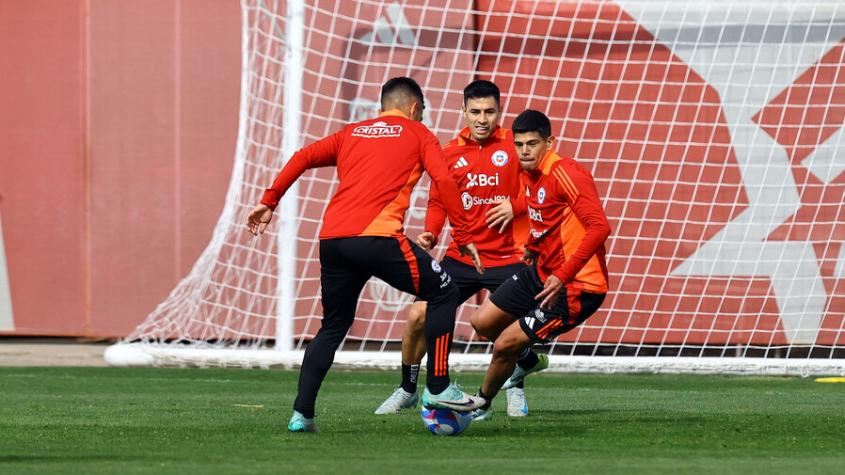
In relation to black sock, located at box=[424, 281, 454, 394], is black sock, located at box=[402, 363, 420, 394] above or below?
below

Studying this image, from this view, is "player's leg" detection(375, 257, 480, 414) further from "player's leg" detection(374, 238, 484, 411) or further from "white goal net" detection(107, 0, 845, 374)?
"white goal net" detection(107, 0, 845, 374)

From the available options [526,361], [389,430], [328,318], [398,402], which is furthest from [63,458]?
[526,361]

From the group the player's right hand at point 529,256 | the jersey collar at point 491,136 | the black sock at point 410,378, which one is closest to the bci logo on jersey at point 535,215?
the player's right hand at point 529,256

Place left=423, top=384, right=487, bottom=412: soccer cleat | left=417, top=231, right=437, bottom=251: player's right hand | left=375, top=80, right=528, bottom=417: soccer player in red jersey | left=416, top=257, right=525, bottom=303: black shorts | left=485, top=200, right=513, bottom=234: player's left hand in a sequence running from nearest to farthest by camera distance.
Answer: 1. left=423, top=384, right=487, bottom=412: soccer cleat
2. left=417, top=231, right=437, bottom=251: player's right hand
3. left=485, top=200, right=513, bottom=234: player's left hand
4. left=375, top=80, right=528, bottom=417: soccer player in red jersey
5. left=416, top=257, right=525, bottom=303: black shorts

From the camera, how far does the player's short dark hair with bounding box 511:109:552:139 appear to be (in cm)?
739

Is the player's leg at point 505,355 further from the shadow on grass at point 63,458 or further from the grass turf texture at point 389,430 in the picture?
the shadow on grass at point 63,458

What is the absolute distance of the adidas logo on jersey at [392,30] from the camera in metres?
12.3

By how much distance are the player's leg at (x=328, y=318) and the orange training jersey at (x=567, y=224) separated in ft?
3.49

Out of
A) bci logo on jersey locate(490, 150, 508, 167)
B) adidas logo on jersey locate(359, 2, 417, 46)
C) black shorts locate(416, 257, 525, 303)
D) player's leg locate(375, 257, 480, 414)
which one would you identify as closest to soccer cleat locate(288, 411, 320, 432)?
player's leg locate(375, 257, 480, 414)

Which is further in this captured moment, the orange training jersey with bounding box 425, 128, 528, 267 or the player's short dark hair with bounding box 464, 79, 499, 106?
the orange training jersey with bounding box 425, 128, 528, 267

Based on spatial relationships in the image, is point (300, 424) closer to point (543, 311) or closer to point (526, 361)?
point (543, 311)

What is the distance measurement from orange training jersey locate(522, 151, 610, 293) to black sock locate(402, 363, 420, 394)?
1.12m

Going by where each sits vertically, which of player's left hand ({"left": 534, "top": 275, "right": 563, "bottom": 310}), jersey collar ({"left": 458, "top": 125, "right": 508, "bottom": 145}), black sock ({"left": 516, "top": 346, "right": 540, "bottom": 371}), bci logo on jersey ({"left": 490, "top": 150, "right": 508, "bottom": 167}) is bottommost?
black sock ({"left": 516, "top": 346, "right": 540, "bottom": 371})

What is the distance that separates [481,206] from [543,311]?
138cm
